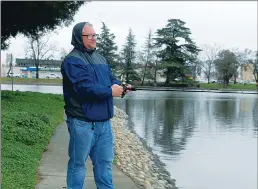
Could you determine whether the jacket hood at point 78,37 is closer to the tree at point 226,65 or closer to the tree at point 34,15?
the tree at point 34,15

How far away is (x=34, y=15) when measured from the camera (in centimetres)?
1556

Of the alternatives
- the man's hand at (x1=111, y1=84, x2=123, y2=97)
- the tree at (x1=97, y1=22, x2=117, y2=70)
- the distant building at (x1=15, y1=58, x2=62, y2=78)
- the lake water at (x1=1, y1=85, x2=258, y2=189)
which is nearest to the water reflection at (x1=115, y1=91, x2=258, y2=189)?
the lake water at (x1=1, y1=85, x2=258, y2=189)

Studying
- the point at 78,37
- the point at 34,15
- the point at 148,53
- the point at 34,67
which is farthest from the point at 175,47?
the point at 78,37

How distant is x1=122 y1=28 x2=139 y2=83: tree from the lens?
70.2 m

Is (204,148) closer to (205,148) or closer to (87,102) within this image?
(205,148)

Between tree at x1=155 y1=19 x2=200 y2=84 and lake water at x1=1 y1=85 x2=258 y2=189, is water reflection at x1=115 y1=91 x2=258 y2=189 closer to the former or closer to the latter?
lake water at x1=1 y1=85 x2=258 y2=189

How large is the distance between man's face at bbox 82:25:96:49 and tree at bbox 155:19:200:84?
64122 mm

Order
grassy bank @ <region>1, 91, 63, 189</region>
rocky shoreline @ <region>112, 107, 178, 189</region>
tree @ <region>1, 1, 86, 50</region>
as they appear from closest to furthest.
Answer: grassy bank @ <region>1, 91, 63, 189</region> → rocky shoreline @ <region>112, 107, 178, 189</region> → tree @ <region>1, 1, 86, 50</region>

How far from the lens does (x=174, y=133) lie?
16.2 metres

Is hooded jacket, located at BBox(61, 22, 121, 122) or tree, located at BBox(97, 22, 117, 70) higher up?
tree, located at BBox(97, 22, 117, 70)

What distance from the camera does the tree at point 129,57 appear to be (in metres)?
70.2

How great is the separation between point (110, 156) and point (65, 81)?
0.84m

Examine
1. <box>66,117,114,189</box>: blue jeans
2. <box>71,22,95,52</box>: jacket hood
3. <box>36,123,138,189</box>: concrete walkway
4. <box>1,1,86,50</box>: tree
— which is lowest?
<box>36,123,138,189</box>: concrete walkway

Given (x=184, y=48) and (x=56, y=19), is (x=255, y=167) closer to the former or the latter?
(x=56, y=19)
